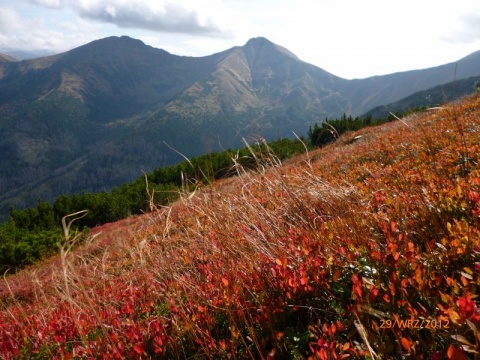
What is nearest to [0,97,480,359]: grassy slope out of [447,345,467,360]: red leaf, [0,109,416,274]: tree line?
[447,345,467,360]: red leaf

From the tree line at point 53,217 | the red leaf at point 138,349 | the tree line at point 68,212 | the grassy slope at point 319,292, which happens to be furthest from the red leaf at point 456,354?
the tree line at point 53,217

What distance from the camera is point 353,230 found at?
342 cm

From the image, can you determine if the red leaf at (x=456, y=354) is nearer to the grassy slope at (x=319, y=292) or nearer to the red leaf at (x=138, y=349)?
the grassy slope at (x=319, y=292)

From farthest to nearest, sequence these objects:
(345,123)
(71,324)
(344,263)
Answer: (345,123), (71,324), (344,263)

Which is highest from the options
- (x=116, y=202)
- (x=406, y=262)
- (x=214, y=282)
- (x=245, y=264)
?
(x=406, y=262)

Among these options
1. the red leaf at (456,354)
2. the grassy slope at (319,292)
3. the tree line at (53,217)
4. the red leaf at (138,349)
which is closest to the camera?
the red leaf at (456,354)

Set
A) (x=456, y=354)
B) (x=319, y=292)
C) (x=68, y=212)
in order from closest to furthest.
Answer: (x=456, y=354), (x=319, y=292), (x=68, y=212)

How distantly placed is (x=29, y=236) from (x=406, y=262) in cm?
2779

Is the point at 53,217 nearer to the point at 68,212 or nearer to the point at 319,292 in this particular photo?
the point at 68,212

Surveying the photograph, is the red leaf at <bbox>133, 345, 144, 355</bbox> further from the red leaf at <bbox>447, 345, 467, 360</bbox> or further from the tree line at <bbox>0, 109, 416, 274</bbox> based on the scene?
the tree line at <bbox>0, 109, 416, 274</bbox>

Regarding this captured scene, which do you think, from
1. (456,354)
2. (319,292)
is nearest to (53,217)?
(319,292)

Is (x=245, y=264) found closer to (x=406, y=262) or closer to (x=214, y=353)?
(x=214, y=353)

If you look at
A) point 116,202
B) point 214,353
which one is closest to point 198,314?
point 214,353

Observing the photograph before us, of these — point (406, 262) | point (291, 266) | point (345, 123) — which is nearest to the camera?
point (406, 262)
